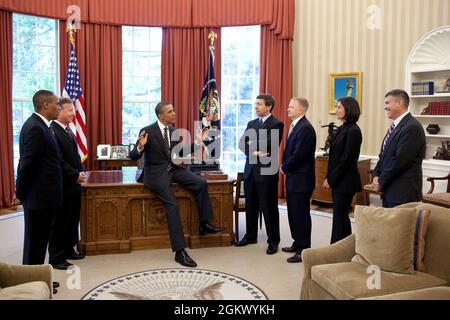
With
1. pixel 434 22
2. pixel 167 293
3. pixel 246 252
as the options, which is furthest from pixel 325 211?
pixel 167 293

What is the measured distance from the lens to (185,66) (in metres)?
8.05

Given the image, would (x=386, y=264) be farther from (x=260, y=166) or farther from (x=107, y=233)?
(x=107, y=233)

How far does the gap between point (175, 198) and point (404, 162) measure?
7.26 ft

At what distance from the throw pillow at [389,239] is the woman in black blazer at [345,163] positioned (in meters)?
1.19

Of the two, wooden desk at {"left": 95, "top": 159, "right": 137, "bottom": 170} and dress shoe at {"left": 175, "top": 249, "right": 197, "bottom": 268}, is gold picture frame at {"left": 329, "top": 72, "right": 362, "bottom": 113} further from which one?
dress shoe at {"left": 175, "top": 249, "right": 197, "bottom": 268}

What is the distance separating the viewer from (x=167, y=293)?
3705 millimetres

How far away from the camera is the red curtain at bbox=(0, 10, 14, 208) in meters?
6.84

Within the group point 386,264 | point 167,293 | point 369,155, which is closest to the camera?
point 386,264

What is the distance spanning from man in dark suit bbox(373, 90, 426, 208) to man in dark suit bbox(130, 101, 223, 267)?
72.0 inches

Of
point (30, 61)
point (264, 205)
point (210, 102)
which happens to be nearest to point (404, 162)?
point (264, 205)

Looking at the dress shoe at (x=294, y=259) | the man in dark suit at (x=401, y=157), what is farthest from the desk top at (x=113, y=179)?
the man in dark suit at (x=401, y=157)

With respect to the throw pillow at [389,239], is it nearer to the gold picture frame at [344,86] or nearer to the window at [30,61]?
the gold picture frame at [344,86]

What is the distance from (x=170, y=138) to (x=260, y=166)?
984mm

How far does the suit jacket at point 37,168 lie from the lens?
3570mm
